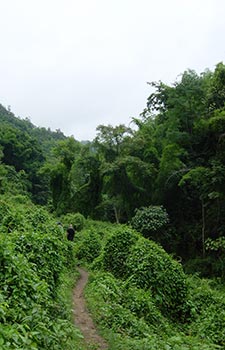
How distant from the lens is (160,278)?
10.8 m

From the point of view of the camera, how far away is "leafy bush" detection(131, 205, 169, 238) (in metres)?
19.9

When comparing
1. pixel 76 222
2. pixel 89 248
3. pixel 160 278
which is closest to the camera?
pixel 160 278

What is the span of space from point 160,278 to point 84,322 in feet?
11.6

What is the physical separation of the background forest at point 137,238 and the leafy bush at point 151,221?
6cm

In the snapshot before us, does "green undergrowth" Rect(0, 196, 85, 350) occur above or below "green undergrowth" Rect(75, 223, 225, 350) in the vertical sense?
above

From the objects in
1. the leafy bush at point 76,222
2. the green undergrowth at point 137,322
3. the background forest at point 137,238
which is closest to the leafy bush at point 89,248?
the background forest at point 137,238

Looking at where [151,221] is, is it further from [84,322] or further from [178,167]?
[84,322]

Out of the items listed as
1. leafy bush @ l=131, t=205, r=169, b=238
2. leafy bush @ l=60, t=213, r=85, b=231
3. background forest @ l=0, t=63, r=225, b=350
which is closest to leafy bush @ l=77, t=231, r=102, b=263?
background forest @ l=0, t=63, r=225, b=350

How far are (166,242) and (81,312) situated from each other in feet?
43.3

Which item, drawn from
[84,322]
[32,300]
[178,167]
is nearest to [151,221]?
[178,167]

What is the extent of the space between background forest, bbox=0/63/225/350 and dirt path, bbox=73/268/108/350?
0.55 ft

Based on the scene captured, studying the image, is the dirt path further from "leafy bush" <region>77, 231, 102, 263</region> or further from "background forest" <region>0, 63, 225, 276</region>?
"background forest" <region>0, 63, 225, 276</region>

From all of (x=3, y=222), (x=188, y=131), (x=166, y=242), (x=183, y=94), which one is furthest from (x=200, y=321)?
(x=183, y=94)

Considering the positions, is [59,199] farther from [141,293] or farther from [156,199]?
[141,293]
